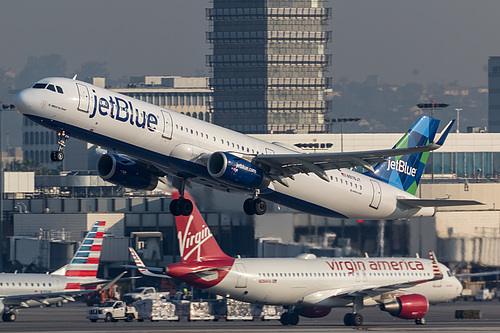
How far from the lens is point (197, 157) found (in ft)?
192

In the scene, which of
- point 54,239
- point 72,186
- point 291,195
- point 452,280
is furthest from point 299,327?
point 72,186

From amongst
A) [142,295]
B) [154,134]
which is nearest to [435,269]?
[142,295]

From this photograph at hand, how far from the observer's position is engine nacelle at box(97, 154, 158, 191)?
62.4m

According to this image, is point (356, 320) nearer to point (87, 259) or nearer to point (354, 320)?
point (354, 320)

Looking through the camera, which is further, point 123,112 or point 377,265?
point 377,265

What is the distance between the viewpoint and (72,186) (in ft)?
611

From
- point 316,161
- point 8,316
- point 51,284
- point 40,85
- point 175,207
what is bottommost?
point 8,316

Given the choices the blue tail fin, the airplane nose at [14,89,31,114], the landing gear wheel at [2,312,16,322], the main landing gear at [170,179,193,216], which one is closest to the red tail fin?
the blue tail fin

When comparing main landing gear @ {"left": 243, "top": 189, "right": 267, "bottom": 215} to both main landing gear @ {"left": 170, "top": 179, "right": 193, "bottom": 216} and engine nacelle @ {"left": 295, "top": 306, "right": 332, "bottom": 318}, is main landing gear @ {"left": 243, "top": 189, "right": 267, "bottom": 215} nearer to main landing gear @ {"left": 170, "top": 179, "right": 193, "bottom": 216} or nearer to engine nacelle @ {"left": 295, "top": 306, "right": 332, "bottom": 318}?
main landing gear @ {"left": 170, "top": 179, "right": 193, "bottom": 216}

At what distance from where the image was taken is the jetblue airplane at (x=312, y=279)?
77.4m

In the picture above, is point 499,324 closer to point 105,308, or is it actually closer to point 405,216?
point 405,216

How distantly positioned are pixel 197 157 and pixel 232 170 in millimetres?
2075

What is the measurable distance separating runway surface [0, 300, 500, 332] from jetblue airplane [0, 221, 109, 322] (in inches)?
69.8

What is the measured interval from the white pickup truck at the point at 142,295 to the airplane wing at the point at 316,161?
1440 inches
